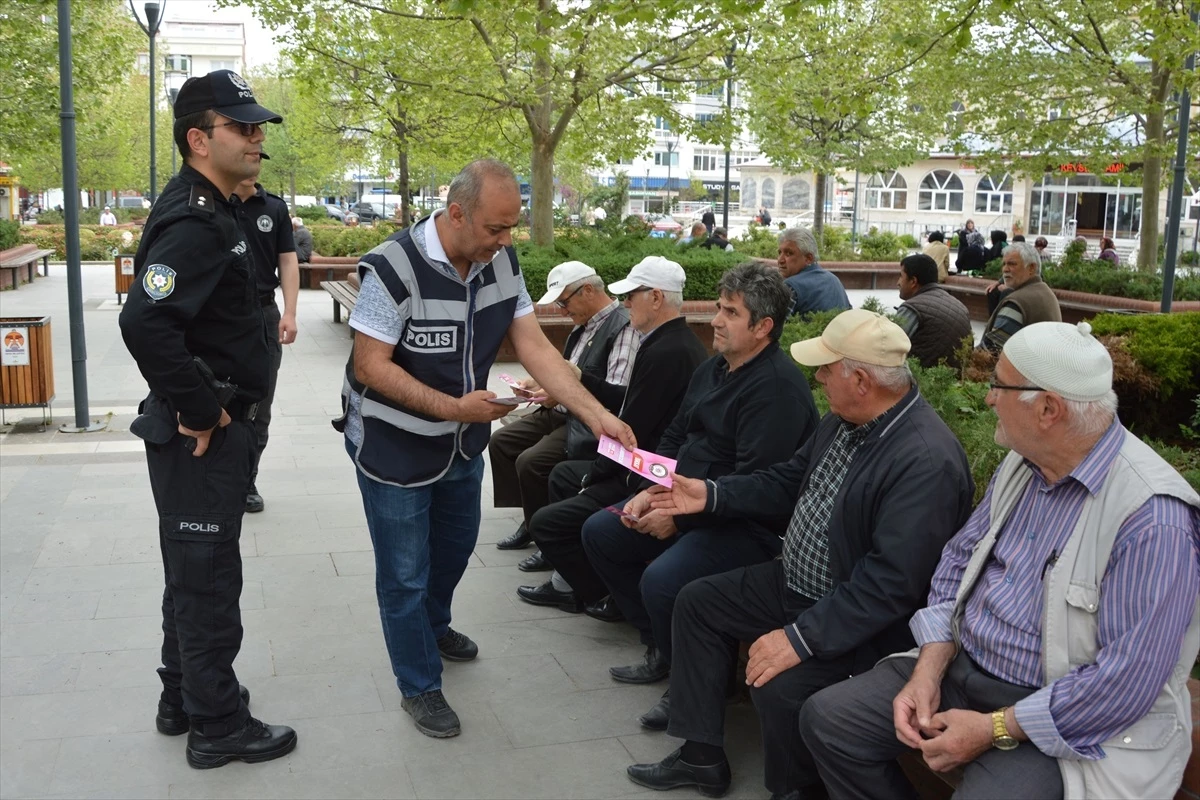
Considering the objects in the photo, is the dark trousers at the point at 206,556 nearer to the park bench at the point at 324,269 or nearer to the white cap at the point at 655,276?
the white cap at the point at 655,276

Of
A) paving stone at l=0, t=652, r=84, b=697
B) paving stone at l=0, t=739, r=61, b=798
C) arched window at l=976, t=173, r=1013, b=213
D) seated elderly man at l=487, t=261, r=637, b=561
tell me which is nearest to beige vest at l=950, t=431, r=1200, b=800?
seated elderly man at l=487, t=261, r=637, b=561

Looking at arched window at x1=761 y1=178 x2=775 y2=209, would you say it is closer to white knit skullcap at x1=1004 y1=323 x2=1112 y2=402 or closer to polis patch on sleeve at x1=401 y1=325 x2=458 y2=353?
polis patch on sleeve at x1=401 y1=325 x2=458 y2=353

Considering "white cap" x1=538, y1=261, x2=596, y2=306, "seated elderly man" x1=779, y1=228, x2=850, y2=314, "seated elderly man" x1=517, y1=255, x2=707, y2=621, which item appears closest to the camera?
"seated elderly man" x1=517, y1=255, x2=707, y2=621

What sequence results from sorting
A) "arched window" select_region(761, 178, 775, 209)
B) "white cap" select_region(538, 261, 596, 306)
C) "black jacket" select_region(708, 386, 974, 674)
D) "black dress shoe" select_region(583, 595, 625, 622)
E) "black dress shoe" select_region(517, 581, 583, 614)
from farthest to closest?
"arched window" select_region(761, 178, 775, 209)
"white cap" select_region(538, 261, 596, 306)
"black dress shoe" select_region(517, 581, 583, 614)
"black dress shoe" select_region(583, 595, 625, 622)
"black jacket" select_region(708, 386, 974, 674)

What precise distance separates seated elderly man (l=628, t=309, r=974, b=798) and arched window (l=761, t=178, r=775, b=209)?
78191 mm

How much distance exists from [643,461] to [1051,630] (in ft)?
5.67

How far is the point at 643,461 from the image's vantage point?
4.26m

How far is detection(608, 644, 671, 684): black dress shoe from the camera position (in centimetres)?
489

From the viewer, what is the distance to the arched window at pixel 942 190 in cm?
6181

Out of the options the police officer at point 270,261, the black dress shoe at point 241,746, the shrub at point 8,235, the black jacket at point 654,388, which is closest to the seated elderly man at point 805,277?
the black jacket at point 654,388

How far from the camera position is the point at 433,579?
4871 millimetres

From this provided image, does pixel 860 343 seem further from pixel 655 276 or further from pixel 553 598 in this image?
pixel 553 598

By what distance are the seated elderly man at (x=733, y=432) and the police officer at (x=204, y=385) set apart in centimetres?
148

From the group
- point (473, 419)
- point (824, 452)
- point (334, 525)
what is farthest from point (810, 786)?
point (334, 525)
